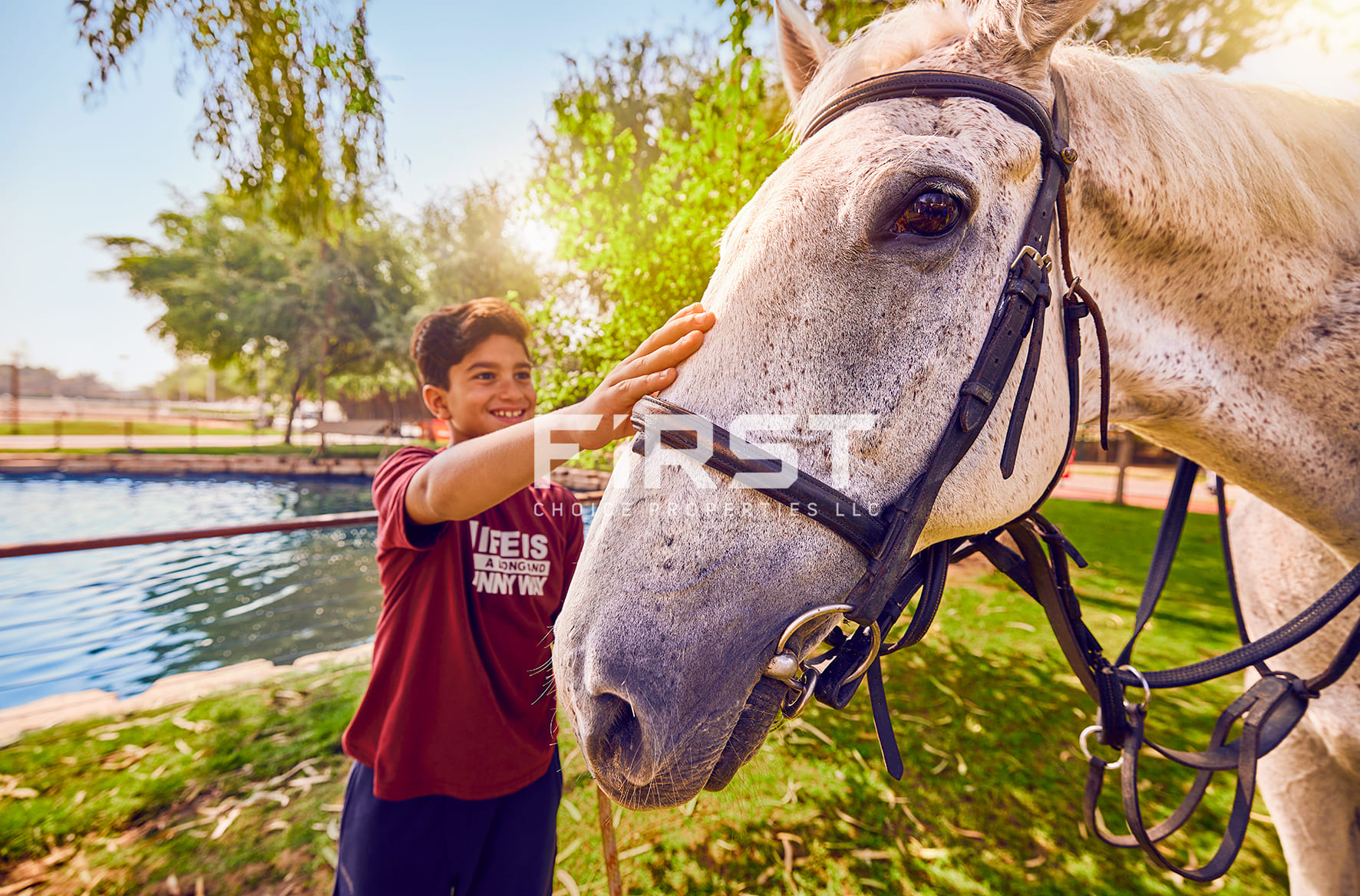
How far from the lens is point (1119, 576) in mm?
7746

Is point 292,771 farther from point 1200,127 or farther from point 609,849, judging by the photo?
point 1200,127

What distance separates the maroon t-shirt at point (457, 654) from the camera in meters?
1.64

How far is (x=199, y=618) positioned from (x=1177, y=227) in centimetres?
1107

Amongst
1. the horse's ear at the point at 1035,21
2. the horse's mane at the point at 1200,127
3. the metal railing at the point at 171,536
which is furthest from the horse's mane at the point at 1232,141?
the metal railing at the point at 171,536

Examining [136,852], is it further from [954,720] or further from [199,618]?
[199,618]

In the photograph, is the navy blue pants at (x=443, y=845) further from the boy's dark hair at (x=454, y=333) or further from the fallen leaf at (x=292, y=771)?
the fallen leaf at (x=292, y=771)

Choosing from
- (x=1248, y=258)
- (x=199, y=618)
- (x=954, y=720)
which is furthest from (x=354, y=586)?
(x=1248, y=258)

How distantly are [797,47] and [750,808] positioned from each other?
389cm

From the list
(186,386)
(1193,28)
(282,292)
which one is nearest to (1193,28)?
(1193,28)

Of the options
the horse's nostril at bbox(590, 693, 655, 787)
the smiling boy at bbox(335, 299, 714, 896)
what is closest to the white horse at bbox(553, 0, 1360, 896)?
the horse's nostril at bbox(590, 693, 655, 787)

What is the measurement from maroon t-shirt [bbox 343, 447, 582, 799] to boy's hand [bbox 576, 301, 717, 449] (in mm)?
661

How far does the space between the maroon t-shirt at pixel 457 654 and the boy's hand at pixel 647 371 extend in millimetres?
661

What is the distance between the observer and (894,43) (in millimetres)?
1327

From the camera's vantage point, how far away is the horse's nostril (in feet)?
3.19
